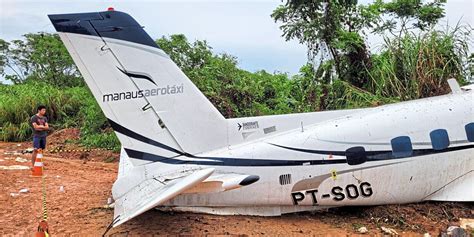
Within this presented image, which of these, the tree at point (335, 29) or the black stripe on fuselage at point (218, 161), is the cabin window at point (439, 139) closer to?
the black stripe on fuselage at point (218, 161)

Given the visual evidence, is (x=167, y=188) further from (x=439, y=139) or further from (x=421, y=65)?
(x=421, y=65)

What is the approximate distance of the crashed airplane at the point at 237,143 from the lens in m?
6.15

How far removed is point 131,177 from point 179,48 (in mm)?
10595

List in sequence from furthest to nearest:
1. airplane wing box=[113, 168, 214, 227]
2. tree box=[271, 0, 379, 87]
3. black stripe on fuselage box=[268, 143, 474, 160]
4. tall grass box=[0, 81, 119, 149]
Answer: tall grass box=[0, 81, 119, 149] → tree box=[271, 0, 379, 87] → black stripe on fuselage box=[268, 143, 474, 160] → airplane wing box=[113, 168, 214, 227]

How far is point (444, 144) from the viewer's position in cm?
681

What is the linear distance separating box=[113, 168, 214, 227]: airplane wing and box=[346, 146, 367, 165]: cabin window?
2361 mm

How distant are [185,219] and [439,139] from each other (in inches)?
167

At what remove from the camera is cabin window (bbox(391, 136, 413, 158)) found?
6582mm

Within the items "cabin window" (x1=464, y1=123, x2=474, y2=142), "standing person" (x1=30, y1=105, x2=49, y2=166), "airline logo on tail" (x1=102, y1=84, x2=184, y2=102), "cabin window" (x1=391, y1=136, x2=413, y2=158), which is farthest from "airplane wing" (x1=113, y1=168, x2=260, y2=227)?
"standing person" (x1=30, y1=105, x2=49, y2=166)

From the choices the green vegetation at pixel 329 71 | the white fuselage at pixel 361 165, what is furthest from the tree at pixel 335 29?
the white fuselage at pixel 361 165

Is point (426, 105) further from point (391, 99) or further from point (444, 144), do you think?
point (391, 99)

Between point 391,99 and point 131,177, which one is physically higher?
point 391,99

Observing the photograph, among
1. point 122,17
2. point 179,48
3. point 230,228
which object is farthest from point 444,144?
point 179,48

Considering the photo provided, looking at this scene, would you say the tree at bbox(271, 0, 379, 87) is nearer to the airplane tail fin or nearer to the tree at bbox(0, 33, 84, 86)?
the airplane tail fin
